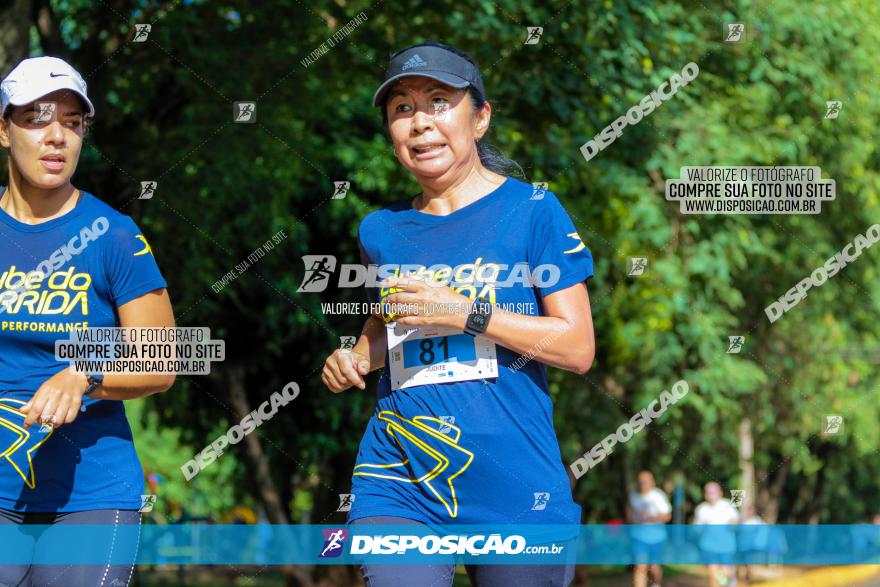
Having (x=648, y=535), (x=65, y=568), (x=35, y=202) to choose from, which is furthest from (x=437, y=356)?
(x=648, y=535)

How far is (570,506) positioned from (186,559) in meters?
7.07

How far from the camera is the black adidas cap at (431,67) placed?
3.55m

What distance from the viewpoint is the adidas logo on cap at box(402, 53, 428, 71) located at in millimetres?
3565

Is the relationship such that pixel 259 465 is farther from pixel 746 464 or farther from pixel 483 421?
pixel 483 421

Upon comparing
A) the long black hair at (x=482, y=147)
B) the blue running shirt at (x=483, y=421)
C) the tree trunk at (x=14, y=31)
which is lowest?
the blue running shirt at (x=483, y=421)

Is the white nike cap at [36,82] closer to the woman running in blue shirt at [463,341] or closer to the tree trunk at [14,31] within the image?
the woman running in blue shirt at [463,341]

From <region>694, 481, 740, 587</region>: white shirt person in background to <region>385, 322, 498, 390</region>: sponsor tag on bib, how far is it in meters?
6.93

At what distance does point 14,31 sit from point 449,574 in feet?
19.6

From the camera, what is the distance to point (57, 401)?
327 cm

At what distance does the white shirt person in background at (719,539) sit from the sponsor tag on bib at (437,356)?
273 inches

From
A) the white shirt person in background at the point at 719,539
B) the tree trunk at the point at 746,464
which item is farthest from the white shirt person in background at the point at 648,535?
the tree trunk at the point at 746,464

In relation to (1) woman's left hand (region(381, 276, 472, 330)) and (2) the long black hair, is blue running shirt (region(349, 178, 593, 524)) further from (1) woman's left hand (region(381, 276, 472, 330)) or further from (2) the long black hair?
(2) the long black hair

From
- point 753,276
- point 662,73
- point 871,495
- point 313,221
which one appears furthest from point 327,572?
point 871,495

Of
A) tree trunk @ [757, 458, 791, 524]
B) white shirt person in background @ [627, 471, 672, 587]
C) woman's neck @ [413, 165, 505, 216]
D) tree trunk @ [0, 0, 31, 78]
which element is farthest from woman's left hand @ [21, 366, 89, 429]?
tree trunk @ [757, 458, 791, 524]
